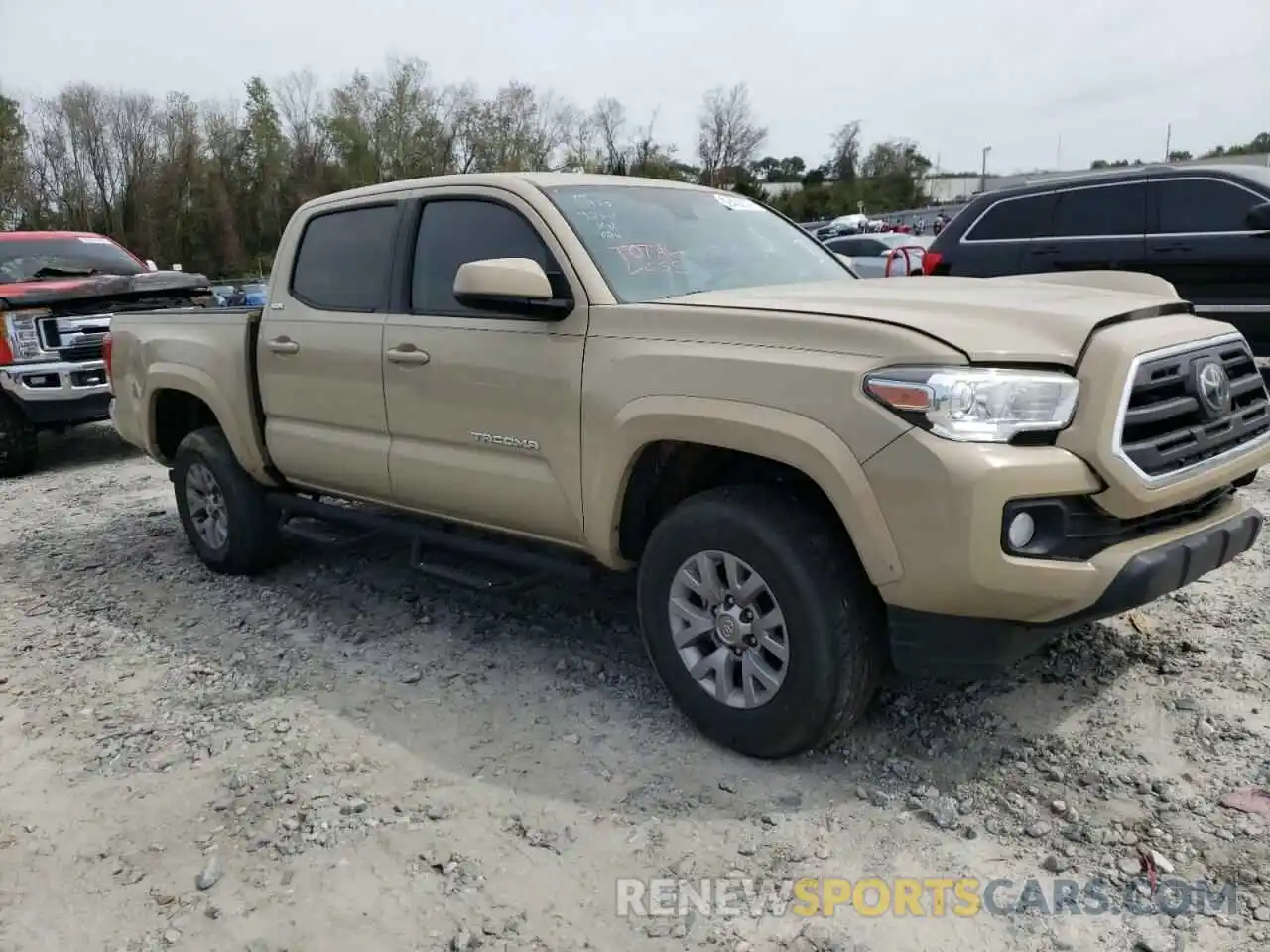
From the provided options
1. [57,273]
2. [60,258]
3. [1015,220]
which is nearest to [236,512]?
[57,273]

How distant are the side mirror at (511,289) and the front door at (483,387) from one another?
62mm

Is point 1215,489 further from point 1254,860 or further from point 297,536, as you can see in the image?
point 297,536

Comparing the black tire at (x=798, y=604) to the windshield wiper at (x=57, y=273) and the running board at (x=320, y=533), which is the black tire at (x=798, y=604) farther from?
the windshield wiper at (x=57, y=273)

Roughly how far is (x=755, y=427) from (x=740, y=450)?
12 centimetres

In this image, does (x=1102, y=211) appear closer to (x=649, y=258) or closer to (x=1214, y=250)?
(x=1214, y=250)

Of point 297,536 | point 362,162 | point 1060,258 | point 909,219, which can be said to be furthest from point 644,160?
point 297,536

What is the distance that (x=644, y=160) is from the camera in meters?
58.6

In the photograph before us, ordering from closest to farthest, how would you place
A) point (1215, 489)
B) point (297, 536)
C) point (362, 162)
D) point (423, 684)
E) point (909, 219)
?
point (1215, 489), point (423, 684), point (297, 536), point (909, 219), point (362, 162)

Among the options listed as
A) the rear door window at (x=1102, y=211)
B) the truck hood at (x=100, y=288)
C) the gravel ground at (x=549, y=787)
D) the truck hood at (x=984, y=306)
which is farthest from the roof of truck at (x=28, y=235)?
the rear door window at (x=1102, y=211)

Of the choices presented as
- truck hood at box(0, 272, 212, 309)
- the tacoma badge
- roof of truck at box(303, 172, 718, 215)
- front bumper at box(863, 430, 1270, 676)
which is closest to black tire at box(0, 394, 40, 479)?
truck hood at box(0, 272, 212, 309)

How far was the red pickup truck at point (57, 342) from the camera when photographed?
832 cm

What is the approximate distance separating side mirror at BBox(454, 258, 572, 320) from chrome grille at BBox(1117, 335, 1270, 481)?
5.94 feet

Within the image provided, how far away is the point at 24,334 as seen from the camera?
8367 mm

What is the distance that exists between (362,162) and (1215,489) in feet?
198
